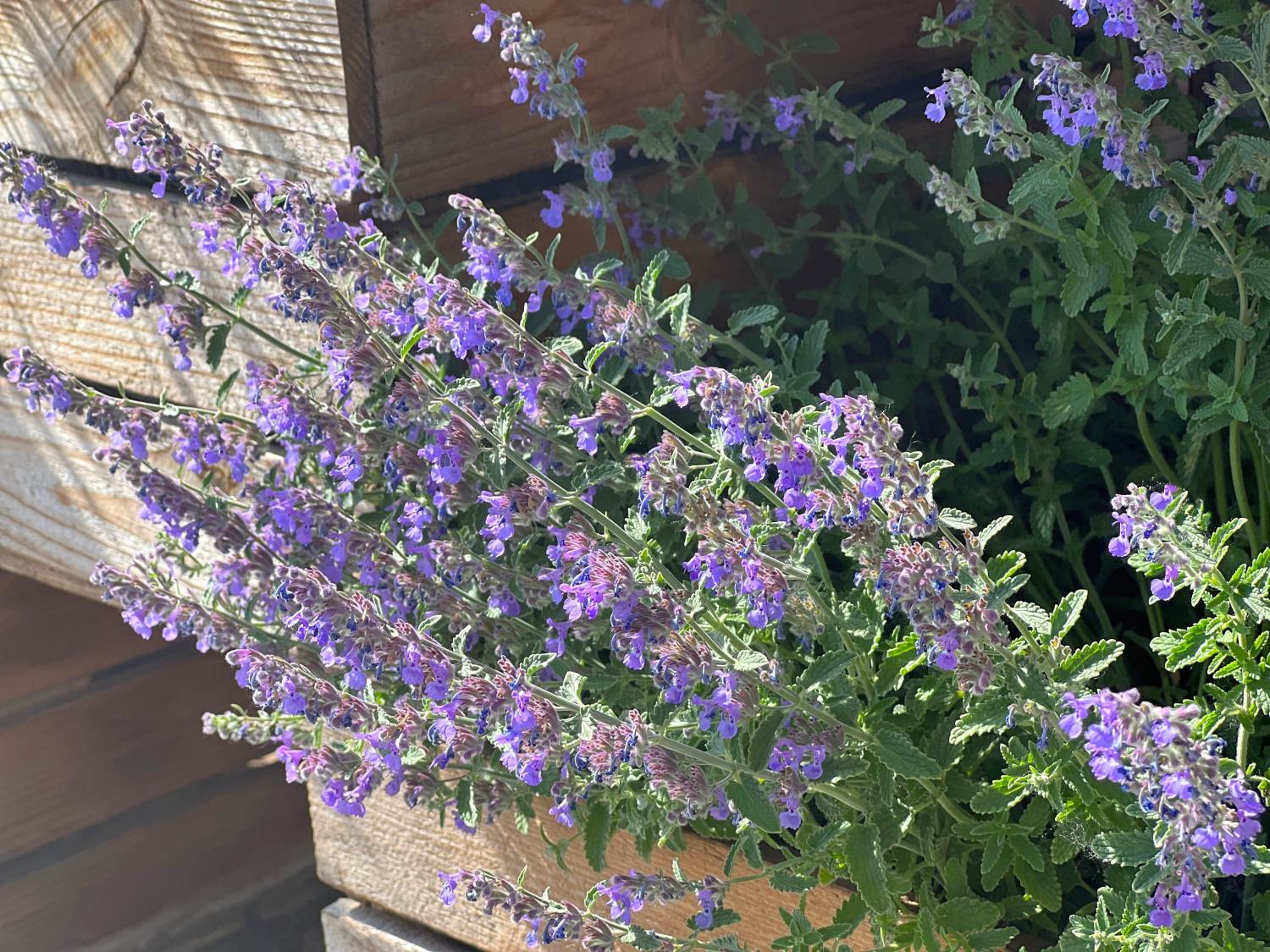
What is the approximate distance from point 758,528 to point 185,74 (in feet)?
→ 3.18

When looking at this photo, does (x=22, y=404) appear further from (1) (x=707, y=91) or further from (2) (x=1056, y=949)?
(2) (x=1056, y=949)

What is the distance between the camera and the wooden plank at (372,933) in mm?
1938

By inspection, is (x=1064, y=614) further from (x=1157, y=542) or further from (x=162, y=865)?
(x=162, y=865)

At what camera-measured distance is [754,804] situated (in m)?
1.15

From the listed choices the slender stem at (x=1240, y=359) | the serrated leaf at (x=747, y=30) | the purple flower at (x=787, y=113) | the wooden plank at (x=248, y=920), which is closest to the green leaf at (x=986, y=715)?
the slender stem at (x=1240, y=359)

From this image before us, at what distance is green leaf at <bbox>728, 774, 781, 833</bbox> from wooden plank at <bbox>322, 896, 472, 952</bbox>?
3.01 ft

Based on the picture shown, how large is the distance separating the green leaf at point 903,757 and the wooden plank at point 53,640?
1.64 m

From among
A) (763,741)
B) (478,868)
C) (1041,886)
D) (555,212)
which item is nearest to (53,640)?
(478,868)

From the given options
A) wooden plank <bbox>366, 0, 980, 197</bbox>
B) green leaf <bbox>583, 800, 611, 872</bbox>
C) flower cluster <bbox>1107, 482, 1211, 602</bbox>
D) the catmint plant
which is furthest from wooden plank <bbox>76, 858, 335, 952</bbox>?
flower cluster <bbox>1107, 482, 1211, 602</bbox>

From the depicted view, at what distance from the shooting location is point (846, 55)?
1.98 metres

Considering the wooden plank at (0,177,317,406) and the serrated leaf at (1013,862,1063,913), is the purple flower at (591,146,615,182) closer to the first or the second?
the wooden plank at (0,177,317,406)

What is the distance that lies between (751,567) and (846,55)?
1152 mm

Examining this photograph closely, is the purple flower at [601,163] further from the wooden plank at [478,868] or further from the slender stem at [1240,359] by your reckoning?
the wooden plank at [478,868]

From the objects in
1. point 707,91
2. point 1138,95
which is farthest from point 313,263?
point 1138,95
